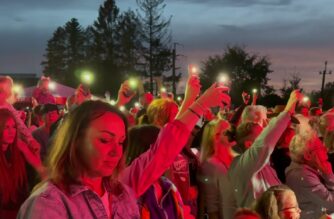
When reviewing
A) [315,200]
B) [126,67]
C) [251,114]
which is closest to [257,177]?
[315,200]

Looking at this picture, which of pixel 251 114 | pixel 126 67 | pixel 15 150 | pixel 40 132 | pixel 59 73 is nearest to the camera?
pixel 15 150

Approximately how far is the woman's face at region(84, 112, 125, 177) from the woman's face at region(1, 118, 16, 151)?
1.97 meters

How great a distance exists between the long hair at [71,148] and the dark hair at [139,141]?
116cm

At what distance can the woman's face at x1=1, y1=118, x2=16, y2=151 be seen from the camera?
384cm

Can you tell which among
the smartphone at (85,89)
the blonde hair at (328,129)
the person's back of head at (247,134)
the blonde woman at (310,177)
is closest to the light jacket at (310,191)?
the blonde woman at (310,177)

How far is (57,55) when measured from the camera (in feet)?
242

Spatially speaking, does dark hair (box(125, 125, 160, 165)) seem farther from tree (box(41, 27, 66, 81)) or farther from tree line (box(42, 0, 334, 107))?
tree (box(41, 27, 66, 81))

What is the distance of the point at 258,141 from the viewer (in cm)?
440

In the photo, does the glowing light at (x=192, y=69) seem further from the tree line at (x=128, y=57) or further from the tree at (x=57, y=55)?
the tree at (x=57, y=55)

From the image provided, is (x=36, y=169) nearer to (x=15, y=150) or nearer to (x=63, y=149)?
(x=15, y=150)

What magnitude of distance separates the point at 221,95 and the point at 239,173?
160 cm

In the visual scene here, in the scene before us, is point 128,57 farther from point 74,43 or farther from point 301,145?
point 301,145

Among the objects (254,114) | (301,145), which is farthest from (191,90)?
(254,114)

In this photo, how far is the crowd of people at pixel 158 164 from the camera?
200 cm
